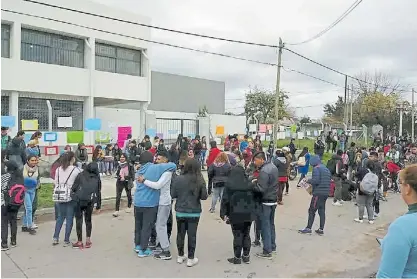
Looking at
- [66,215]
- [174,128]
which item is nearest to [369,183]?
[66,215]

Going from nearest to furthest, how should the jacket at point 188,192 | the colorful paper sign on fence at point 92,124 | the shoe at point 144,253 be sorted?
1. the jacket at point 188,192
2. the shoe at point 144,253
3. the colorful paper sign on fence at point 92,124

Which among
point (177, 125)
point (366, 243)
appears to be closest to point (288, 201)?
point (366, 243)

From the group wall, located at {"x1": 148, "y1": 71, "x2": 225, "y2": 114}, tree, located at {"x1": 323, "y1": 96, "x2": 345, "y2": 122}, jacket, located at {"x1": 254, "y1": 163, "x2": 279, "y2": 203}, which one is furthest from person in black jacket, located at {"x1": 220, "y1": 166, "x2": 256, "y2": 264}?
tree, located at {"x1": 323, "y1": 96, "x2": 345, "y2": 122}

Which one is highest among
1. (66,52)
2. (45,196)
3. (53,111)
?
(66,52)

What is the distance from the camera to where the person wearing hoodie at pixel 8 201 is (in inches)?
252

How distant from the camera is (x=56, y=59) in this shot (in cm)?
2011

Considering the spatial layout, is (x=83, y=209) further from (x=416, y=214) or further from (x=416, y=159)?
(x=416, y=159)

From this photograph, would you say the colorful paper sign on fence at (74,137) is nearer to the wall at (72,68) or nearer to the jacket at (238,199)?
the wall at (72,68)

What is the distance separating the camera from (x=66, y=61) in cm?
2055

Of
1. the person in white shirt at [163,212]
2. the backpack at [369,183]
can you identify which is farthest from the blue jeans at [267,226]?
the backpack at [369,183]

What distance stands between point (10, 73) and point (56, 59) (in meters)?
2.69

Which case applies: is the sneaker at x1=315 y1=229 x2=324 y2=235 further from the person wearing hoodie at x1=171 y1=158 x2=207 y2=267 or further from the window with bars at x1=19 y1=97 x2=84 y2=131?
the window with bars at x1=19 y1=97 x2=84 y2=131

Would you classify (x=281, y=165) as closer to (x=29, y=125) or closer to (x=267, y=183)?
(x=267, y=183)

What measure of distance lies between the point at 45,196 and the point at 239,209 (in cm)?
689
